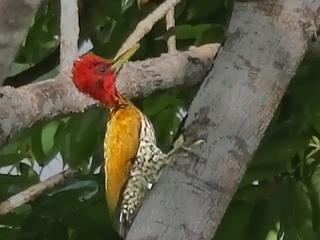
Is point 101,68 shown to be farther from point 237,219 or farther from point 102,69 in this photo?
point 237,219

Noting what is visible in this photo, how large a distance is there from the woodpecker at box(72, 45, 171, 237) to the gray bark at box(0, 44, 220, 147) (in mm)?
21

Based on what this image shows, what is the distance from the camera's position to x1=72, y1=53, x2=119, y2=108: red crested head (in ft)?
3.25

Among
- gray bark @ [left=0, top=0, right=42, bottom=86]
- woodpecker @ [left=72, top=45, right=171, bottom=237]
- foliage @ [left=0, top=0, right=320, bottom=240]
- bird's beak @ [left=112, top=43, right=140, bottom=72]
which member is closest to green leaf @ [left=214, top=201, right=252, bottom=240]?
foliage @ [left=0, top=0, right=320, bottom=240]

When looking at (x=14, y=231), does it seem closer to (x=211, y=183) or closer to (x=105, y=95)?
(x=105, y=95)

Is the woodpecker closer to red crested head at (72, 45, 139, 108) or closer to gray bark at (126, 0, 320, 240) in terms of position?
red crested head at (72, 45, 139, 108)

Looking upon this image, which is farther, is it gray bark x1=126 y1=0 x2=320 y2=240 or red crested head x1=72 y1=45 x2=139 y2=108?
red crested head x1=72 y1=45 x2=139 y2=108

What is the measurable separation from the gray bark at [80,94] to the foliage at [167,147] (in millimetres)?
104

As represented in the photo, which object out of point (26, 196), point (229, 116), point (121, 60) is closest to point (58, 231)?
point (26, 196)

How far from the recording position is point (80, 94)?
0.97 metres

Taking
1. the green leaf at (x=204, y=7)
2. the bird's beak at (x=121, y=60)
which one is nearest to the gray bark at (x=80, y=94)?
the bird's beak at (x=121, y=60)

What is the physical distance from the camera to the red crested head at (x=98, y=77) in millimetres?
992

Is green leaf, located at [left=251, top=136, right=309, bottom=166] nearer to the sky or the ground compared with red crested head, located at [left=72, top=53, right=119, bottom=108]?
nearer to the ground

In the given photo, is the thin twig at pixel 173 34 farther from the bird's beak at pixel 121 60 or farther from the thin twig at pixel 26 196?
the thin twig at pixel 26 196

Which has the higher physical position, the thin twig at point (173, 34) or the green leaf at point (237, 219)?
the thin twig at point (173, 34)
